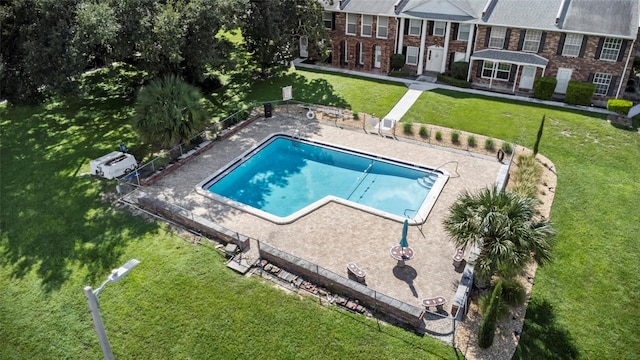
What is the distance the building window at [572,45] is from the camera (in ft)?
98.9

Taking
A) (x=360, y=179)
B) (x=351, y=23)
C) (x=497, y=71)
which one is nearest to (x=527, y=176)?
(x=360, y=179)

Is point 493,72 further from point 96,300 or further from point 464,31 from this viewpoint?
point 96,300

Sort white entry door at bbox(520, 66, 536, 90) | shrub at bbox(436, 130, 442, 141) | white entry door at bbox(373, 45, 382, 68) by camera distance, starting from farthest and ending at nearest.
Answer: white entry door at bbox(373, 45, 382, 68)
white entry door at bbox(520, 66, 536, 90)
shrub at bbox(436, 130, 442, 141)

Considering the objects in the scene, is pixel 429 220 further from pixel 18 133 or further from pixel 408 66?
pixel 18 133

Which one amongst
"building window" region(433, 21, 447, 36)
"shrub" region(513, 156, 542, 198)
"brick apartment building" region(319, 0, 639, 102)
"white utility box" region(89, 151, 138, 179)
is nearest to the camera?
"shrub" region(513, 156, 542, 198)

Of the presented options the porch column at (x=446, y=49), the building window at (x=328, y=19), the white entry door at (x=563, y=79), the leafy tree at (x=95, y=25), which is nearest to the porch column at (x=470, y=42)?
the porch column at (x=446, y=49)

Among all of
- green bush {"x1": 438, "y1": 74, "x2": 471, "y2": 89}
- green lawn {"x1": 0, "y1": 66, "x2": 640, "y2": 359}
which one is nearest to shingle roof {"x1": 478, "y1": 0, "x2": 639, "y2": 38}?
green bush {"x1": 438, "y1": 74, "x2": 471, "y2": 89}

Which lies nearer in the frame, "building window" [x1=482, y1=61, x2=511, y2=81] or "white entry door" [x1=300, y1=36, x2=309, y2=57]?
"building window" [x1=482, y1=61, x2=511, y2=81]

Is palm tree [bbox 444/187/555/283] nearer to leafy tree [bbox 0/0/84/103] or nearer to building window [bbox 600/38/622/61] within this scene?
leafy tree [bbox 0/0/84/103]

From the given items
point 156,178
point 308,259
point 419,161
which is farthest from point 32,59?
point 419,161

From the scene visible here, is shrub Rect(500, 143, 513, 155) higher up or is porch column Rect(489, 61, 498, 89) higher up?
porch column Rect(489, 61, 498, 89)

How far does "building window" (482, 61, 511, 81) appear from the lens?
109 feet

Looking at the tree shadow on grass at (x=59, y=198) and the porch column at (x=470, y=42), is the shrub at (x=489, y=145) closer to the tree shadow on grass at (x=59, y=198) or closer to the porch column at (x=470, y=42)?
the porch column at (x=470, y=42)

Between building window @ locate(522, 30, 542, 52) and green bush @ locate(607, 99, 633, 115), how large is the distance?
648cm
